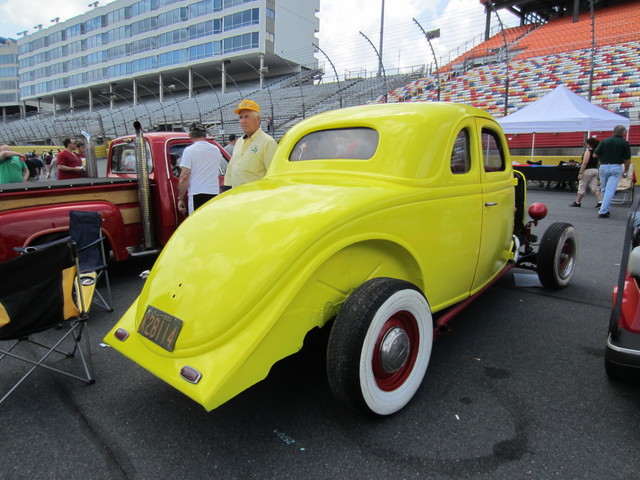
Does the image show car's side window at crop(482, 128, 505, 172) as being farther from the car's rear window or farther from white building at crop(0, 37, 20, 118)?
white building at crop(0, 37, 20, 118)

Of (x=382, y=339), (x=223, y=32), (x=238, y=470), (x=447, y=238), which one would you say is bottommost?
(x=238, y=470)

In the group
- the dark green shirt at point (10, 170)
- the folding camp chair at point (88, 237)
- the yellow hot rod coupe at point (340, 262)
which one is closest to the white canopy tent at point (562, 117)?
the yellow hot rod coupe at point (340, 262)

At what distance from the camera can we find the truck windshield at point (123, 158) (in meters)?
5.90

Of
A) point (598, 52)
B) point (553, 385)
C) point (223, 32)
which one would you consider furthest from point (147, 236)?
point (223, 32)

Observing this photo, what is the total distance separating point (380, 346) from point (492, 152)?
207 cm

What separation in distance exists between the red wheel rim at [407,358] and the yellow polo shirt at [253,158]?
232 cm

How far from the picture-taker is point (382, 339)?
2.13 metres

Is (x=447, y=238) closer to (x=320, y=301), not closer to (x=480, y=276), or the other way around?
(x=480, y=276)

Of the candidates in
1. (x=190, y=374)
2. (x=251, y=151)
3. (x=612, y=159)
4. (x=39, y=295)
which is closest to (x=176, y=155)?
(x=251, y=151)

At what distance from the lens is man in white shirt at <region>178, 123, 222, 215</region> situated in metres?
4.67

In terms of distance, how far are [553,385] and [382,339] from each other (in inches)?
47.8

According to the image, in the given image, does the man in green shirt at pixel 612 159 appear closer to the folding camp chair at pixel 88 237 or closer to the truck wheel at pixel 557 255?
the truck wheel at pixel 557 255

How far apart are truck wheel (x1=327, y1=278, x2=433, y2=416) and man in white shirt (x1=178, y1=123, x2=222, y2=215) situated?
315 centimetres

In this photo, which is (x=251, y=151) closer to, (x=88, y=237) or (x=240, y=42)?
(x=88, y=237)
